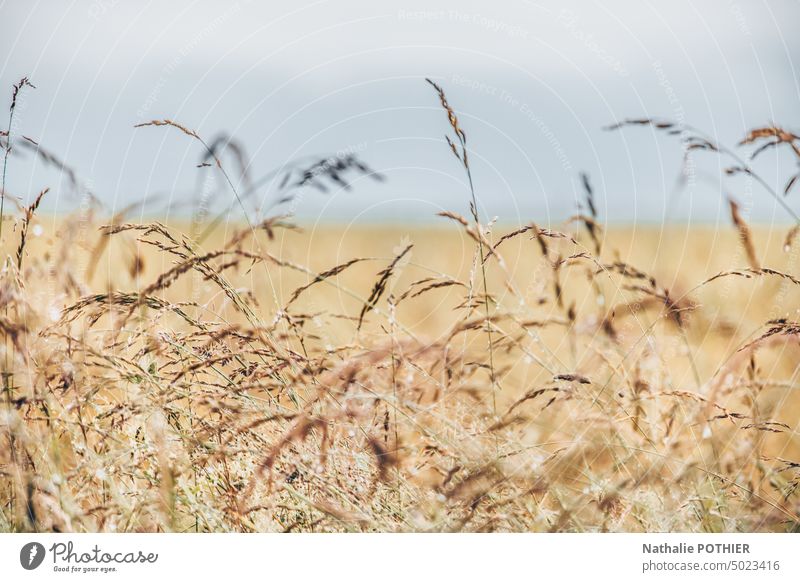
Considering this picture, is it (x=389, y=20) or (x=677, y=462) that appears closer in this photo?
(x=677, y=462)

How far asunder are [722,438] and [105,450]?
→ 1369mm

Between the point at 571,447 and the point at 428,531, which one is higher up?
the point at 571,447

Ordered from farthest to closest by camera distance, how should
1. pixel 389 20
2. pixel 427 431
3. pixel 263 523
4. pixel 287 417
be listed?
1. pixel 389 20
2. pixel 263 523
3. pixel 427 431
4. pixel 287 417

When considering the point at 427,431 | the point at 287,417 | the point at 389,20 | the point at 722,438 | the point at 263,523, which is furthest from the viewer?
the point at 389,20
